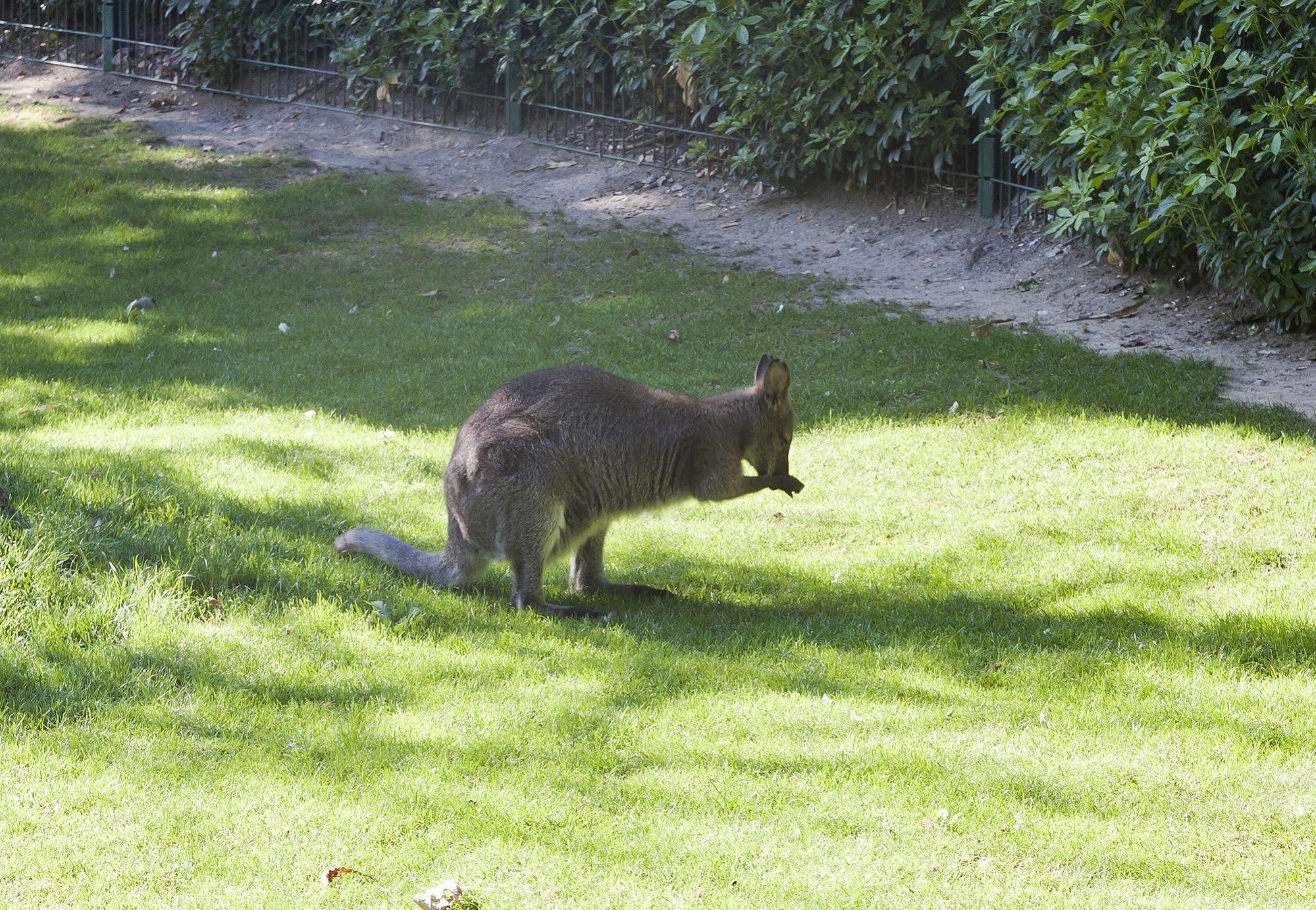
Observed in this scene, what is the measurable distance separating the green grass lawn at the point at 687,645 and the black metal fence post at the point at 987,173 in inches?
79.4

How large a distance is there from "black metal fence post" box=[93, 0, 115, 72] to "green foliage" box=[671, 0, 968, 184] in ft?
27.3

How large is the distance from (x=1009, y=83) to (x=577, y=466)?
20.9 feet

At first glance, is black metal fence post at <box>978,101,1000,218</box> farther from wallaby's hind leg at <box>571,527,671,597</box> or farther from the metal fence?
wallaby's hind leg at <box>571,527,671,597</box>

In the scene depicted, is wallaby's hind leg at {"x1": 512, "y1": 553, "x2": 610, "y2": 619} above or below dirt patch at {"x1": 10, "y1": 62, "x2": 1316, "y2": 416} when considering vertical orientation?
below

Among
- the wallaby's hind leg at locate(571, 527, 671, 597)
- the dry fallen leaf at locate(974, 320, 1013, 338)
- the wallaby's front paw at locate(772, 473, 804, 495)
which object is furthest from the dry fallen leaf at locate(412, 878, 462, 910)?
the dry fallen leaf at locate(974, 320, 1013, 338)

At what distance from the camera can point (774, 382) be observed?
5895 mm

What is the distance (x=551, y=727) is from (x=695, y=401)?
1.94 meters

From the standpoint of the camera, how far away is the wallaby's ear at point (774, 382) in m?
5.87

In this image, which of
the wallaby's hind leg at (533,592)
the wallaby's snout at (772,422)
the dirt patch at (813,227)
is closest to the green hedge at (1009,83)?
the dirt patch at (813,227)

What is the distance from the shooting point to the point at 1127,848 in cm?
390

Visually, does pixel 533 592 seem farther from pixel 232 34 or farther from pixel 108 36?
pixel 108 36

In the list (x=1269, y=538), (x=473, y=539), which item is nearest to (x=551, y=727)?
(x=473, y=539)

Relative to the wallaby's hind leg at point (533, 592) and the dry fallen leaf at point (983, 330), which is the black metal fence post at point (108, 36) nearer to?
the dry fallen leaf at point (983, 330)

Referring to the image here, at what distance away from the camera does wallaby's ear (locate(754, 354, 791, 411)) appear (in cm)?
587
